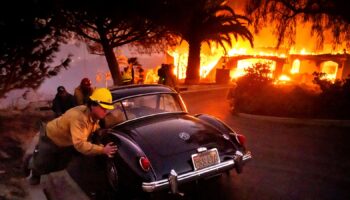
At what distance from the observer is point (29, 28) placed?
777cm

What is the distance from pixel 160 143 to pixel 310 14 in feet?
32.0

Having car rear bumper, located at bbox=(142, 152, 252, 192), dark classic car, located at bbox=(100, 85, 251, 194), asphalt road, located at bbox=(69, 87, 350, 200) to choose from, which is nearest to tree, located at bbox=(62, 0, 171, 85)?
asphalt road, located at bbox=(69, 87, 350, 200)

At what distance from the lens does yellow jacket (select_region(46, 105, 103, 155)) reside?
14.6 ft

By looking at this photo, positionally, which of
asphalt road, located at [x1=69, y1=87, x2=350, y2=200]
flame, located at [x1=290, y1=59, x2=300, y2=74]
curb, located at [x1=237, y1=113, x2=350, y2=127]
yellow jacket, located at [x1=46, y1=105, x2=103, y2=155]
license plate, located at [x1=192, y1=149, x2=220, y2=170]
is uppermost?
flame, located at [x1=290, y1=59, x2=300, y2=74]

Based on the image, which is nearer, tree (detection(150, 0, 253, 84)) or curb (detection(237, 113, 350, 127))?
curb (detection(237, 113, 350, 127))

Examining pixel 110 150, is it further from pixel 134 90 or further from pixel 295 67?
pixel 295 67

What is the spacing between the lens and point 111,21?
51.1 ft

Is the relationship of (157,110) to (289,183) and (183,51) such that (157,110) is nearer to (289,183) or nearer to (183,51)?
(289,183)

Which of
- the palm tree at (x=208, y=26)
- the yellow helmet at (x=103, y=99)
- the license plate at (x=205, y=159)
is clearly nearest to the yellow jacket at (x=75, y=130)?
the yellow helmet at (x=103, y=99)

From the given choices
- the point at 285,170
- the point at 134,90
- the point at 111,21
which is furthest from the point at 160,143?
the point at 111,21

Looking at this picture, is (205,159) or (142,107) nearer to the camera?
(205,159)

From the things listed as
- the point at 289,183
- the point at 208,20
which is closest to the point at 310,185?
the point at 289,183

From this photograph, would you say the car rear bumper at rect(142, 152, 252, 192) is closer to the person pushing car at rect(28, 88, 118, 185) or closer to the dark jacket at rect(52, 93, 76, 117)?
the person pushing car at rect(28, 88, 118, 185)

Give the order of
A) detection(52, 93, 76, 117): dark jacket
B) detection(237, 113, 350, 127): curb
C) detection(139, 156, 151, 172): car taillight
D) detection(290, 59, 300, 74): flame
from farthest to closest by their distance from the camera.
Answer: detection(290, 59, 300, 74): flame
detection(237, 113, 350, 127): curb
detection(52, 93, 76, 117): dark jacket
detection(139, 156, 151, 172): car taillight
